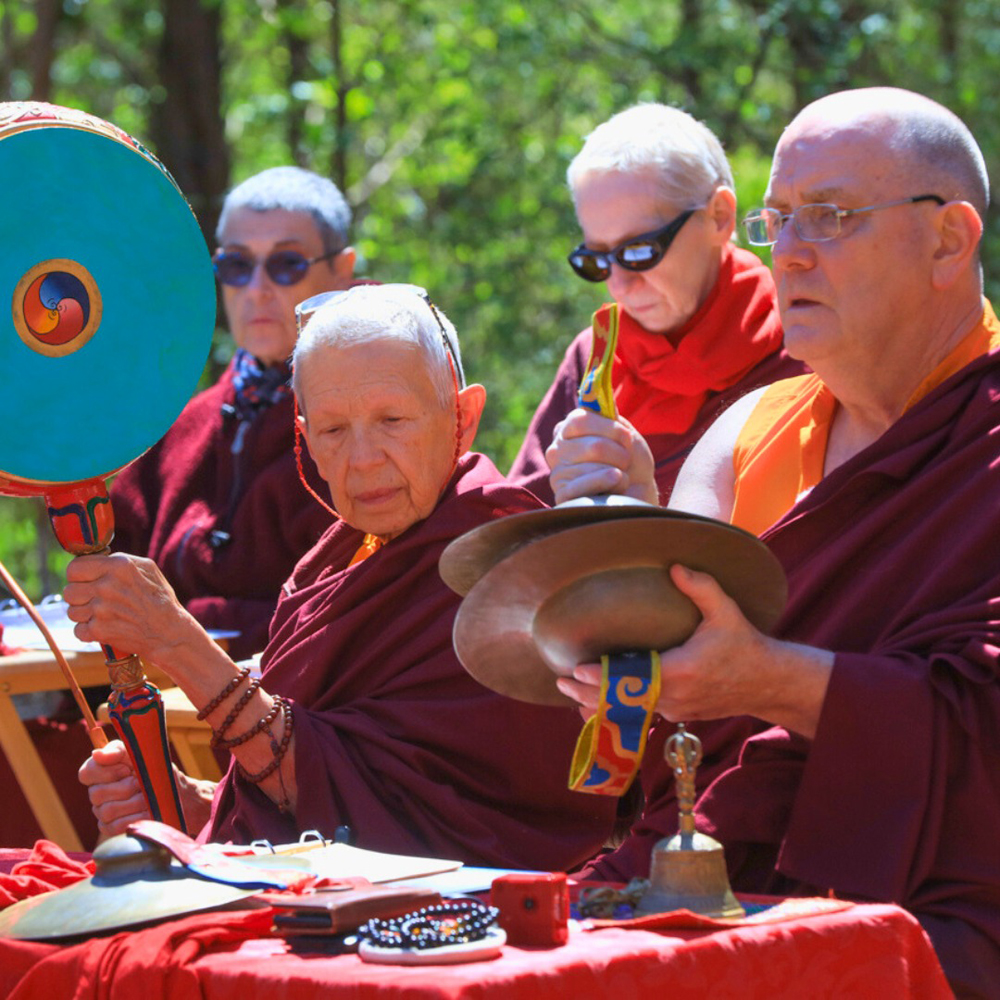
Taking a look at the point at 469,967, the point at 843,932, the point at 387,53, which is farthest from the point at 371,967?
the point at 387,53

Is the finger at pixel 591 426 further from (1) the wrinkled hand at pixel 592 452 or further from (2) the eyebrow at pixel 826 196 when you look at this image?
(2) the eyebrow at pixel 826 196

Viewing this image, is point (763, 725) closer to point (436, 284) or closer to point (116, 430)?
point (116, 430)

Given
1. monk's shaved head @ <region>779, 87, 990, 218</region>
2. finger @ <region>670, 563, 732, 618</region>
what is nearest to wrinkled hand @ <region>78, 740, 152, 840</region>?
finger @ <region>670, 563, 732, 618</region>

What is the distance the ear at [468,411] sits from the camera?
9.46 ft

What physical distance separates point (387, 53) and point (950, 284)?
26.7 ft

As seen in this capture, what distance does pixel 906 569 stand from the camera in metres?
2.36

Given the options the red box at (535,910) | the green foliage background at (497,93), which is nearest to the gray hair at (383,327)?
the red box at (535,910)

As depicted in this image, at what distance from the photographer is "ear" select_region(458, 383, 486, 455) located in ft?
9.46

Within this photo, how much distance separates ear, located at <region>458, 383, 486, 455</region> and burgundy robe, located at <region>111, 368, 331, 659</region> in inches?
52.3

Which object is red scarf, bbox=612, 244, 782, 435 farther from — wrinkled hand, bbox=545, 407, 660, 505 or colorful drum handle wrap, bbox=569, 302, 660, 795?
colorful drum handle wrap, bbox=569, 302, 660, 795

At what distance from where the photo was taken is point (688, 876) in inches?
72.0

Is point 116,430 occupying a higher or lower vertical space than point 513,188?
lower

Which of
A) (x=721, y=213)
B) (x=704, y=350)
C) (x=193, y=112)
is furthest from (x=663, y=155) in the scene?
(x=193, y=112)

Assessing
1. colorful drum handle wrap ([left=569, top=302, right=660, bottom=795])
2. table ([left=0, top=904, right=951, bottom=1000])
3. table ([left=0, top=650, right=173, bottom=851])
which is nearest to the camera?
table ([left=0, top=904, right=951, bottom=1000])
